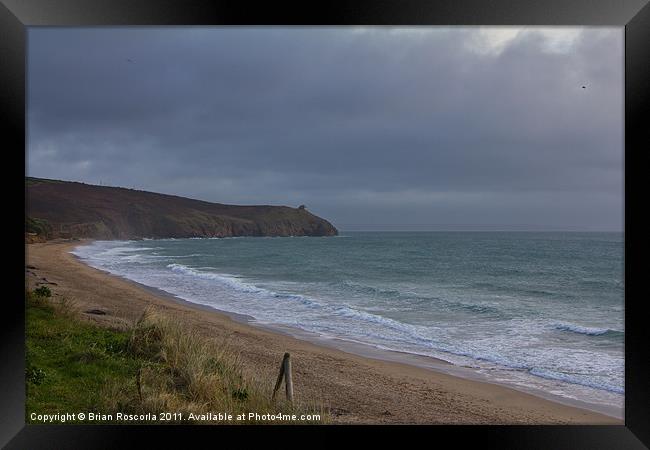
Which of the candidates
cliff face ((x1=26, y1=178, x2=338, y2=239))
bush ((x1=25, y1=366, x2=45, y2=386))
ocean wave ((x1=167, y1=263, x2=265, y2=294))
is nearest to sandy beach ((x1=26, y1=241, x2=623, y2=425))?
bush ((x1=25, y1=366, x2=45, y2=386))

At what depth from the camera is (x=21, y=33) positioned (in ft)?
8.91

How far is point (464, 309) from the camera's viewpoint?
13.2 m

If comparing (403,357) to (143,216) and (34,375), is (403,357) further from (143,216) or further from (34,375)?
(143,216)

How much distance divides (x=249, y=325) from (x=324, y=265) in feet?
59.0

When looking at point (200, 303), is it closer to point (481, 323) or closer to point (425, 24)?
point (481, 323)

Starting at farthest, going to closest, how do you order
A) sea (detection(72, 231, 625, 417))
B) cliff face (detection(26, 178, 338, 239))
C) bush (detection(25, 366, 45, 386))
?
1. cliff face (detection(26, 178, 338, 239))
2. sea (detection(72, 231, 625, 417))
3. bush (detection(25, 366, 45, 386))

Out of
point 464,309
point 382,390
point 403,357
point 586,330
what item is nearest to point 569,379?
point 403,357

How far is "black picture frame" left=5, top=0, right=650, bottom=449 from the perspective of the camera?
8.41ft

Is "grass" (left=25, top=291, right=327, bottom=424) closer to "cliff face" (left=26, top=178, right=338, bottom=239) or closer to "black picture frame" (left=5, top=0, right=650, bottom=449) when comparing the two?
"black picture frame" (left=5, top=0, right=650, bottom=449)

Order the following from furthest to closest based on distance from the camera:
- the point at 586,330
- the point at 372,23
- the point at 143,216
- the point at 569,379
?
the point at 143,216, the point at 586,330, the point at 569,379, the point at 372,23

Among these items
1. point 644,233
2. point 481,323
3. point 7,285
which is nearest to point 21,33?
point 7,285

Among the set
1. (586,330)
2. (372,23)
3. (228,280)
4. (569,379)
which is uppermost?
(372,23)

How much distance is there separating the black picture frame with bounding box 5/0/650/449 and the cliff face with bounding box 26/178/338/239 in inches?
679

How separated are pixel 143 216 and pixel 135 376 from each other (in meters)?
39.5
